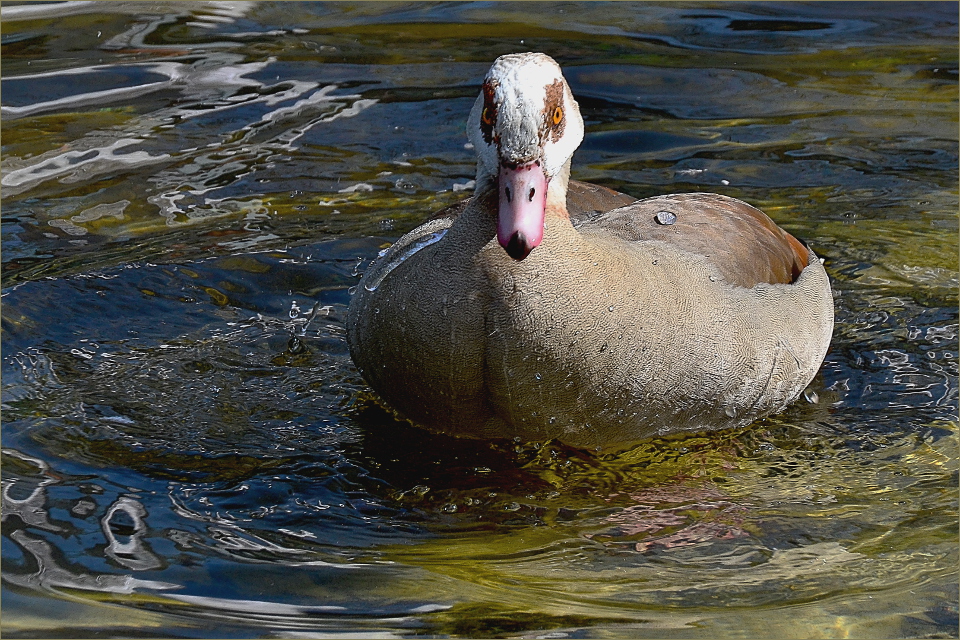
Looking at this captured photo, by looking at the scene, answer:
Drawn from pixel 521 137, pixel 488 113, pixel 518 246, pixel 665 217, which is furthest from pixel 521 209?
pixel 665 217

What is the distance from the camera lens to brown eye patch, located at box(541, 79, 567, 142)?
4066 mm

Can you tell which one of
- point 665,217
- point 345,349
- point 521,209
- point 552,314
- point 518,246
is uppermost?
point 521,209

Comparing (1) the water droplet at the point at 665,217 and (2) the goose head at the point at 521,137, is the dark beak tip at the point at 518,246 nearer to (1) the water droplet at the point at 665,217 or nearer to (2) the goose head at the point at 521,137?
(2) the goose head at the point at 521,137

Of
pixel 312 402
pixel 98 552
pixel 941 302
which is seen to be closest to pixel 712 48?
pixel 941 302

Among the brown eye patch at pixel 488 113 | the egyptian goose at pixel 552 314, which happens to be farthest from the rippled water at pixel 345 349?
the brown eye patch at pixel 488 113

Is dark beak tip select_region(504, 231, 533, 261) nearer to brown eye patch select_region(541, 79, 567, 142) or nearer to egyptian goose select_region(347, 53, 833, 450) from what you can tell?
egyptian goose select_region(347, 53, 833, 450)

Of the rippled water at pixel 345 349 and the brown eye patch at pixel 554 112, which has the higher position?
the brown eye patch at pixel 554 112

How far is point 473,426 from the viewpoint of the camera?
4641mm

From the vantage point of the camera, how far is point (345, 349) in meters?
5.94

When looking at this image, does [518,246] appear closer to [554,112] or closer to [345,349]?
[554,112]

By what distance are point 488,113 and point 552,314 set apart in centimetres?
70

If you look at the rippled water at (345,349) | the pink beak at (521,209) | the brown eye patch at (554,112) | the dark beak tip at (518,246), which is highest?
the brown eye patch at (554,112)

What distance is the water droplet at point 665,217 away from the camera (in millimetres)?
5172

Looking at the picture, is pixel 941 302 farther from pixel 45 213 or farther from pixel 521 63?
pixel 45 213
